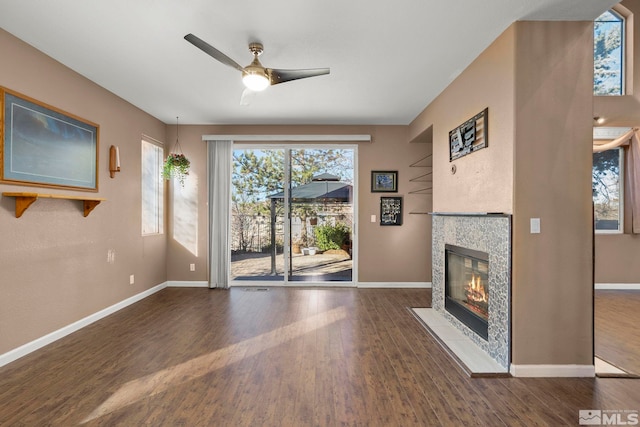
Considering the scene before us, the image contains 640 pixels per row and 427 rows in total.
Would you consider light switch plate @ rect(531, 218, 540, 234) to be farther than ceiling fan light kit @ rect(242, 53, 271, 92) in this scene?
No

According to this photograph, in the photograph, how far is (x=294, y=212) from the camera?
18.1 ft

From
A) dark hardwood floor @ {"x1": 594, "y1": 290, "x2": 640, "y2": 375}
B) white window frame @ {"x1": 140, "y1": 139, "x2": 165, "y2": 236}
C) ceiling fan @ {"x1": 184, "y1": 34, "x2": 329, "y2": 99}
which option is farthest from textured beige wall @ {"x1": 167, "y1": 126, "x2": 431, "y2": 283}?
ceiling fan @ {"x1": 184, "y1": 34, "x2": 329, "y2": 99}

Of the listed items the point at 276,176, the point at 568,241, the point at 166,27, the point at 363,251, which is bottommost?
the point at 363,251

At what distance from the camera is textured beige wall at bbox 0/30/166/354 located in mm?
2748

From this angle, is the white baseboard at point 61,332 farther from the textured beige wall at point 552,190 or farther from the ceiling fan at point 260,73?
the textured beige wall at point 552,190

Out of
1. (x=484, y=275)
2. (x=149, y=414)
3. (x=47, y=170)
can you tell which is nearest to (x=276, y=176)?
(x=47, y=170)

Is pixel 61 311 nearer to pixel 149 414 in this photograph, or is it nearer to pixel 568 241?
pixel 149 414

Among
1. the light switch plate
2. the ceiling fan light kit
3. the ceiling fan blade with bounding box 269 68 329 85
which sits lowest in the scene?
the light switch plate

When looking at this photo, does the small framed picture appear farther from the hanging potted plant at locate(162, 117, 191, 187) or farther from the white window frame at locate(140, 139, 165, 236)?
the white window frame at locate(140, 139, 165, 236)

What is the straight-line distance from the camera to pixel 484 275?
2.96 m

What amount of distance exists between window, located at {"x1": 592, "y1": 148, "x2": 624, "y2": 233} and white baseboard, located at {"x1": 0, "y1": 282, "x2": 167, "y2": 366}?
736cm

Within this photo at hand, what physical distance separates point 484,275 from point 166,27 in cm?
344

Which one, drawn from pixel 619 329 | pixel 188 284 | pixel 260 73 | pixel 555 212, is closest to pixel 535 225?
pixel 555 212

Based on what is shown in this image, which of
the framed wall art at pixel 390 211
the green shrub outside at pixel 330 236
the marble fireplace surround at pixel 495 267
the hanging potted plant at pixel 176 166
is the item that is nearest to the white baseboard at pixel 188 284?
the hanging potted plant at pixel 176 166
